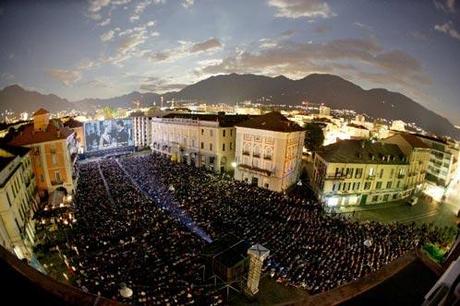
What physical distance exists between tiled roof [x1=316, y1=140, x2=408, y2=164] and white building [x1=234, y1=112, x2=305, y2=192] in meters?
5.58

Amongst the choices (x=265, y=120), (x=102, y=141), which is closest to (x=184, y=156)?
(x=265, y=120)

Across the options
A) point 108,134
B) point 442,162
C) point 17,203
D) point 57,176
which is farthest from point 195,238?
point 108,134

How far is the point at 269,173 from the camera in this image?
1491 inches

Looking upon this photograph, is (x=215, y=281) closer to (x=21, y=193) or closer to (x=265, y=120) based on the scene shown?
(x=21, y=193)

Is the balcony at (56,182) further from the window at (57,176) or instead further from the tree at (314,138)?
the tree at (314,138)

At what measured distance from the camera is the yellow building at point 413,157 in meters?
42.1

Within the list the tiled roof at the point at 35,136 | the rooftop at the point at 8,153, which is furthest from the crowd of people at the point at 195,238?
the tiled roof at the point at 35,136

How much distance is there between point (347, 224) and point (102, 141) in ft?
291

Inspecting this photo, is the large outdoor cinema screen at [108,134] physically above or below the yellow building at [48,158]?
below

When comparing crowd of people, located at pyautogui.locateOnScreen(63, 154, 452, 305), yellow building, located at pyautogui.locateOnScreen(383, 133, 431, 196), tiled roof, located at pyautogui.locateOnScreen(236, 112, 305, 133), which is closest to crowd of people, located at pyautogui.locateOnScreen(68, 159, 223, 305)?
crowd of people, located at pyautogui.locateOnScreen(63, 154, 452, 305)

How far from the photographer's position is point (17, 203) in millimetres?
21531

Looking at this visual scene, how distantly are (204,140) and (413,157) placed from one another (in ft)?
126

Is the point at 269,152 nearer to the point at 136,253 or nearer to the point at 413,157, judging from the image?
the point at 136,253

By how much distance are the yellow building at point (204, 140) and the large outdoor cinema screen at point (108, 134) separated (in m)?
40.4
